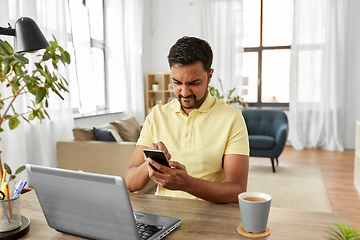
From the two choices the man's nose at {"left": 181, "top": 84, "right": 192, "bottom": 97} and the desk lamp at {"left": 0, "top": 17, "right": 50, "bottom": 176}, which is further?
the man's nose at {"left": 181, "top": 84, "right": 192, "bottom": 97}

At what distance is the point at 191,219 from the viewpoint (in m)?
0.97

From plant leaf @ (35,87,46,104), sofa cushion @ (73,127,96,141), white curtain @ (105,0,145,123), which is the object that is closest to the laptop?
plant leaf @ (35,87,46,104)

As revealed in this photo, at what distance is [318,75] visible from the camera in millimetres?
5840

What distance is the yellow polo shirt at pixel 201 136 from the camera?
1.36m

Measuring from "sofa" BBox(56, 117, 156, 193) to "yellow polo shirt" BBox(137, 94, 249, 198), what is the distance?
62.2 inches

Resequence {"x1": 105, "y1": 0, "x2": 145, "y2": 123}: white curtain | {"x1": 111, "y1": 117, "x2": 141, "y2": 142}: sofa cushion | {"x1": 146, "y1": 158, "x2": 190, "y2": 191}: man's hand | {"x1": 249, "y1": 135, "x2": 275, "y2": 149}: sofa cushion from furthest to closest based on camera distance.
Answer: {"x1": 105, "y1": 0, "x2": 145, "y2": 123}: white curtain → {"x1": 249, "y1": 135, "x2": 275, "y2": 149}: sofa cushion → {"x1": 111, "y1": 117, "x2": 141, "y2": 142}: sofa cushion → {"x1": 146, "y1": 158, "x2": 190, "y2": 191}: man's hand

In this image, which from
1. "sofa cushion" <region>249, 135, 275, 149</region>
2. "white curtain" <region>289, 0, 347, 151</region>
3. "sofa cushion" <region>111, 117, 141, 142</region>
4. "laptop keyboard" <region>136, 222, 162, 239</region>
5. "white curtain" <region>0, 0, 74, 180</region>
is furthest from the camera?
"white curtain" <region>289, 0, 347, 151</region>

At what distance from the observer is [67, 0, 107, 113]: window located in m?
4.59

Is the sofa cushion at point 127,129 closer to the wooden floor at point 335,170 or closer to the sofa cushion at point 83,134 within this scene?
the sofa cushion at point 83,134

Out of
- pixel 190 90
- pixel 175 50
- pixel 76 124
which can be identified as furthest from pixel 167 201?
pixel 76 124

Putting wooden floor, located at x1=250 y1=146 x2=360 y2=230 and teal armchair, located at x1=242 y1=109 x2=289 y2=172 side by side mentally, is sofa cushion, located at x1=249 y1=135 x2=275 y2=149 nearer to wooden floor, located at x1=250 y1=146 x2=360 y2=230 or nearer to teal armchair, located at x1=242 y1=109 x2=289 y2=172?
teal armchair, located at x1=242 y1=109 x2=289 y2=172

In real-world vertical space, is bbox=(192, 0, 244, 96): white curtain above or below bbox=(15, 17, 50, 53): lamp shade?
above

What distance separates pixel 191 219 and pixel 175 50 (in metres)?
0.66

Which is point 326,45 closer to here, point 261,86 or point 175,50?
point 261,86
